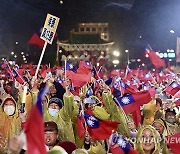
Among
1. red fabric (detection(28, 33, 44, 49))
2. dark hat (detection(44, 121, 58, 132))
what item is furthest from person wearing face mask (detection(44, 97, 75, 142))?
red fabric (detection(28, 33, 44, 49))

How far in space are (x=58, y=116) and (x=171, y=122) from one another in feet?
6.24

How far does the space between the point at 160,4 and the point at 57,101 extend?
3698cm

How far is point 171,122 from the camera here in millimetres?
7660

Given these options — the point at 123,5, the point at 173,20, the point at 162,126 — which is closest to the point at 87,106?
the point at 162,126

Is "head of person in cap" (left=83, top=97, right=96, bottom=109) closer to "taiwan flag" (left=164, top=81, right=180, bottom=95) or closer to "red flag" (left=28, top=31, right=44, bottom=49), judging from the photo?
"taiwan flag" (left=164, top=81, right=180, bottom=95)

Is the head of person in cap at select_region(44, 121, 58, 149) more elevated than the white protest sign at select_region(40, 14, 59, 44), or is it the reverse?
the white protest sign at select_region(40, 14, 59, 44)

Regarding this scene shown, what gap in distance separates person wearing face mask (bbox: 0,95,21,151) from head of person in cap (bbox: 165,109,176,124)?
2.28 m

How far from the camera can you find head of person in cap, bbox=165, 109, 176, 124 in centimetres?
771

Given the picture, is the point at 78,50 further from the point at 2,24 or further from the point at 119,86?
the point at 119,86

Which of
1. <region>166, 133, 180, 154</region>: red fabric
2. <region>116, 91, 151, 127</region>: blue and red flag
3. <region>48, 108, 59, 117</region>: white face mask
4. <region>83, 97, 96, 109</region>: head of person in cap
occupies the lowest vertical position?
<region>166, 133, 180, 154</region>: red fabric

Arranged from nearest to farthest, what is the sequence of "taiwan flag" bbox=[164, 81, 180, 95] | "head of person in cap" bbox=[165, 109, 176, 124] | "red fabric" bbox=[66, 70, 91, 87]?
"head of person in cap" bbox=[165, 109, 176, 124] → "red fabric" bbox=[66, 70, 91, 87] → "taiwan flag" bbox=[164, 81, 180, 95]

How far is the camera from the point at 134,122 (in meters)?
7.40

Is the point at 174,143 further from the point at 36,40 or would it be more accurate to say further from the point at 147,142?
the point at 36,40

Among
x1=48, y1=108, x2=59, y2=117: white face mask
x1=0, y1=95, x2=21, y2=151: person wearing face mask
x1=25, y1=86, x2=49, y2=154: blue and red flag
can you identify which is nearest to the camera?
x1=25, y1=86, x2=49, y2=154: blue and red flag
